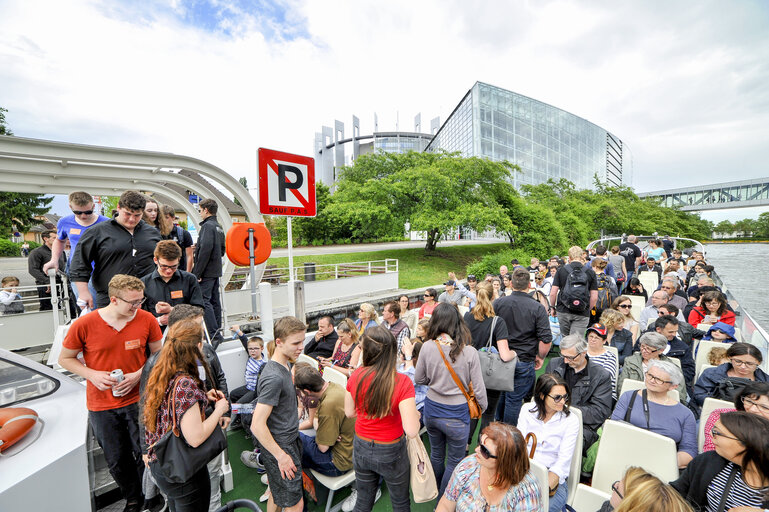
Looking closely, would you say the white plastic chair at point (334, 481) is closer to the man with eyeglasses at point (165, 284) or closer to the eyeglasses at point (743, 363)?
the man with eyeglasses at point (165, 284)

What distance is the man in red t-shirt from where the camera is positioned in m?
2.29

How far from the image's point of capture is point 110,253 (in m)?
3.04

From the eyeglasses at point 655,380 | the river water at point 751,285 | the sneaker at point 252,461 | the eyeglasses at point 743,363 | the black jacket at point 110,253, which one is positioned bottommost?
the river water at point 751,285

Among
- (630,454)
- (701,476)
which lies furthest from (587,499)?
(701,476)

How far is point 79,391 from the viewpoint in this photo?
249 cm

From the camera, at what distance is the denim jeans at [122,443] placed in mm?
2426

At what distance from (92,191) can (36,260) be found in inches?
98.9

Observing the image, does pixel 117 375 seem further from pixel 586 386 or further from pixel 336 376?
pixel 586 386

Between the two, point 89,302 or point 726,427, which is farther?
point 89,302

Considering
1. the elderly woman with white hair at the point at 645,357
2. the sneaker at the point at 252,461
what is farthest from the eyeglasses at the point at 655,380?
the sneaker at the point at 252,461

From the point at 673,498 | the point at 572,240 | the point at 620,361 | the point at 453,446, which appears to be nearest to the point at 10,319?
the point at 453,446

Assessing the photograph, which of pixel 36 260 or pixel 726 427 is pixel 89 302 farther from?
pixel 36 260

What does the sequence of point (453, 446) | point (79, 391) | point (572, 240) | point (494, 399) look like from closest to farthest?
1. point (79, 391)
2. point (453, 446)
3. point (494, 399)
4. point (572, 240)

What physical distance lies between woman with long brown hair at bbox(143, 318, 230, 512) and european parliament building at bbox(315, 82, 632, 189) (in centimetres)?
3226
